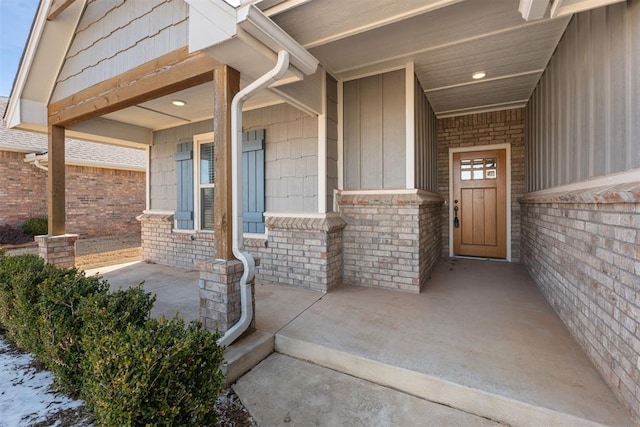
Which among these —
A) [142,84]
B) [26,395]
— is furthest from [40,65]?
[26,395]

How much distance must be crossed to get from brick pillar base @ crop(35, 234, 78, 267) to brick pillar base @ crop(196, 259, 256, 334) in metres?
Result: 3.36

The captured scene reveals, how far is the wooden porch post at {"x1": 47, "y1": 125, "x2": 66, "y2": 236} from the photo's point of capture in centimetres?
429

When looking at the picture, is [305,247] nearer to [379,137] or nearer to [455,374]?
[379,137]

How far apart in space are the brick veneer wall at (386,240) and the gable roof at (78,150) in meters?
6.76

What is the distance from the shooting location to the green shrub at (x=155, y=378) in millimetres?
1315

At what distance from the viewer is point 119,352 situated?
1.41 meters

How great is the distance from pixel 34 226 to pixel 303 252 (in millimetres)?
9764

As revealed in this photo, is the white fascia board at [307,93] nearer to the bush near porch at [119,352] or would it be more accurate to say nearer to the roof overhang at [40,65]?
the bush near porch at [119,352]

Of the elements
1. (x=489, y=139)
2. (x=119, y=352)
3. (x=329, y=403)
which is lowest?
(x=329, y=403)

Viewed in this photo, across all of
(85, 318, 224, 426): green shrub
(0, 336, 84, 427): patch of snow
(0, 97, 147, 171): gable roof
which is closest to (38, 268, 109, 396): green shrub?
(0, 336, 84, 427): patch of snow

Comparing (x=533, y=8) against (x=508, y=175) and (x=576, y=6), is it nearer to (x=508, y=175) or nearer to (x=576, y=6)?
(x=576, y=6)

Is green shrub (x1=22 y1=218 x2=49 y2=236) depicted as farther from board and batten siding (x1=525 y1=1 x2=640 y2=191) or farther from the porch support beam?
board and batten siding (x1=525 y1=1 x2=640 y2=191)

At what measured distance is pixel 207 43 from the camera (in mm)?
2238

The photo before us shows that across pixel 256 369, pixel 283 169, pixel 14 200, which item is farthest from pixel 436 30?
pixel 14 200
